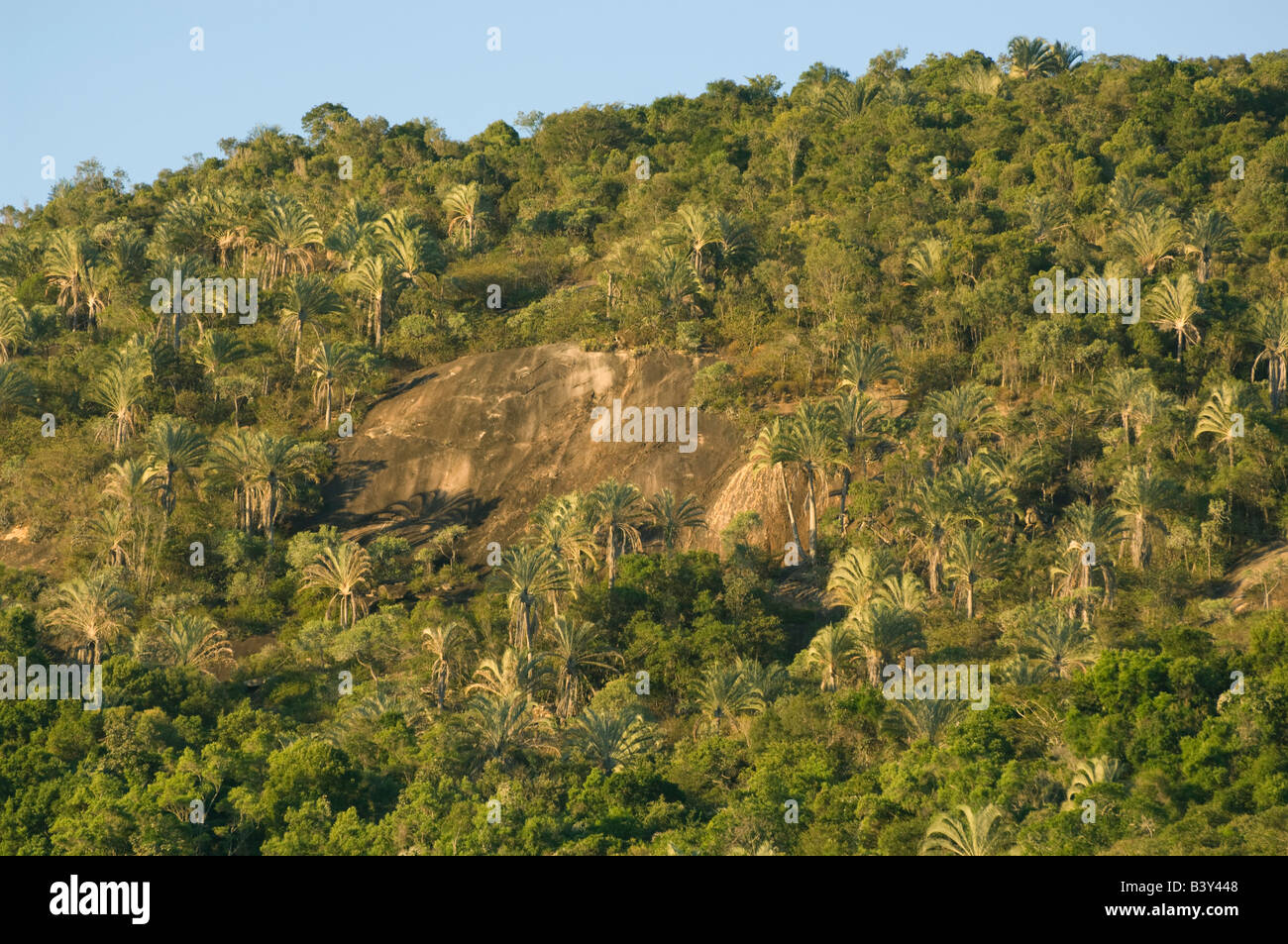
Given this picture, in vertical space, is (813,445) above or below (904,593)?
above

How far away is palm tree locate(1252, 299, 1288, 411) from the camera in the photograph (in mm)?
83938

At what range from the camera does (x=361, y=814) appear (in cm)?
5788

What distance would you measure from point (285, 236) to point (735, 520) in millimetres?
33640

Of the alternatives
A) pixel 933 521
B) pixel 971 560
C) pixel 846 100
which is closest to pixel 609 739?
pixel 971 560

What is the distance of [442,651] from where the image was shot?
70.9 metres

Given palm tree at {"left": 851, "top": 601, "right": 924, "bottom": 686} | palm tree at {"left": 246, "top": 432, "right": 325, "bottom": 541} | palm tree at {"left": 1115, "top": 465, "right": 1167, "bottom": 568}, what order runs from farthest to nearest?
palm tree at {"left": 246, "top": 432, "right": 325, "bottom": 541} < palm tree at {"left": 1115, "top": 465, "right": 1167, "bottom": 568} < palm tree at {"left": 851, "top": 601, "right": 924, "bottom": 686}

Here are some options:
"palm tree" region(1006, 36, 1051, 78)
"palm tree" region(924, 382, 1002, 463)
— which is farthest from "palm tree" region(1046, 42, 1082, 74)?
"palm tree" region(924, 382, 1002, 463)

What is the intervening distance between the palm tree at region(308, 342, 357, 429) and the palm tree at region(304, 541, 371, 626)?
14003 millimetres

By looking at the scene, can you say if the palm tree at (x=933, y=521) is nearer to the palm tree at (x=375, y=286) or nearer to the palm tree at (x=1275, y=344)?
the palm tree at (x=1275, y=344)

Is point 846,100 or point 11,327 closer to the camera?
point 11,327

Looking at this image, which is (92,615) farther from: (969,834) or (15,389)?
(969,834)

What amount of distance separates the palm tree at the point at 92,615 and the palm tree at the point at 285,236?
30.8m

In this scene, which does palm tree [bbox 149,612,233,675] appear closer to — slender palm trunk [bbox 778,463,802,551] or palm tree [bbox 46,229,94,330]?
slender palm trunk [bbox 778,463,802,551]

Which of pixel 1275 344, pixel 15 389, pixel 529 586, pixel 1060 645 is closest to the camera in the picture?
pixel 1060 645
